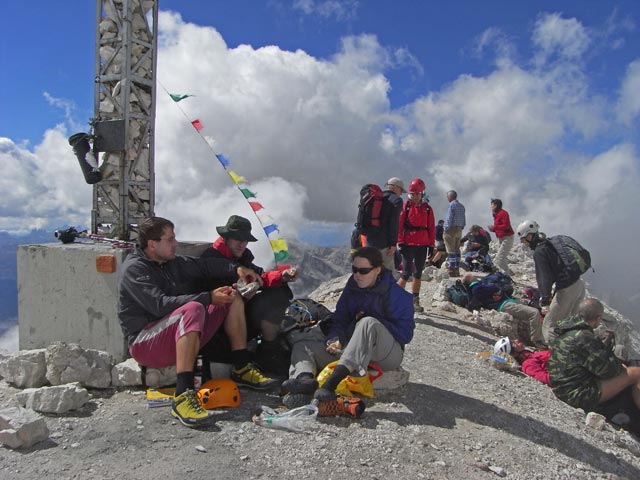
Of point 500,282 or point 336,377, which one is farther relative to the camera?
point 500,282

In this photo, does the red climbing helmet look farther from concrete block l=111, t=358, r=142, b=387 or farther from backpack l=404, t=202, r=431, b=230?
concrete block l=111, t=358, r=142, b=387

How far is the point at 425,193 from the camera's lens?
9.94 meters

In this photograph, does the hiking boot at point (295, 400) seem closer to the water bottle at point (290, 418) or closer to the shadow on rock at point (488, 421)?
the water bottle at point (290, 418)

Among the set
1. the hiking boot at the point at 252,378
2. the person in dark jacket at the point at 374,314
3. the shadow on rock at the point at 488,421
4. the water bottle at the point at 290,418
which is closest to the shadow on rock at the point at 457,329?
the shadow on rock at the point at 488,421

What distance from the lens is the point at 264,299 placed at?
527 cm

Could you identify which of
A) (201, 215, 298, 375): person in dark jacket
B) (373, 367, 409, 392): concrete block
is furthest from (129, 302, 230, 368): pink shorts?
(373, 367, 409, 392): concrete block

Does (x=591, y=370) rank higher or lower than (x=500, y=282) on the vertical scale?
lower

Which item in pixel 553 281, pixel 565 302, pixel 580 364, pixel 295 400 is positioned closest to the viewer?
pixel 295 400

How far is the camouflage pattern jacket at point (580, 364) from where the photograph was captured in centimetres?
561

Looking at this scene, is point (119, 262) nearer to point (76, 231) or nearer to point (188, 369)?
point (76, 231)

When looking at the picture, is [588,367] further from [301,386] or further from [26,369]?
[26,369]

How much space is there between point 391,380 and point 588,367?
2452 millimetres

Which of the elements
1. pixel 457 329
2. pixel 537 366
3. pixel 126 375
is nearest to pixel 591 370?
pixel 537 366

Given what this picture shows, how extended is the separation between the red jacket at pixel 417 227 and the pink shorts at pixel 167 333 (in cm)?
535
